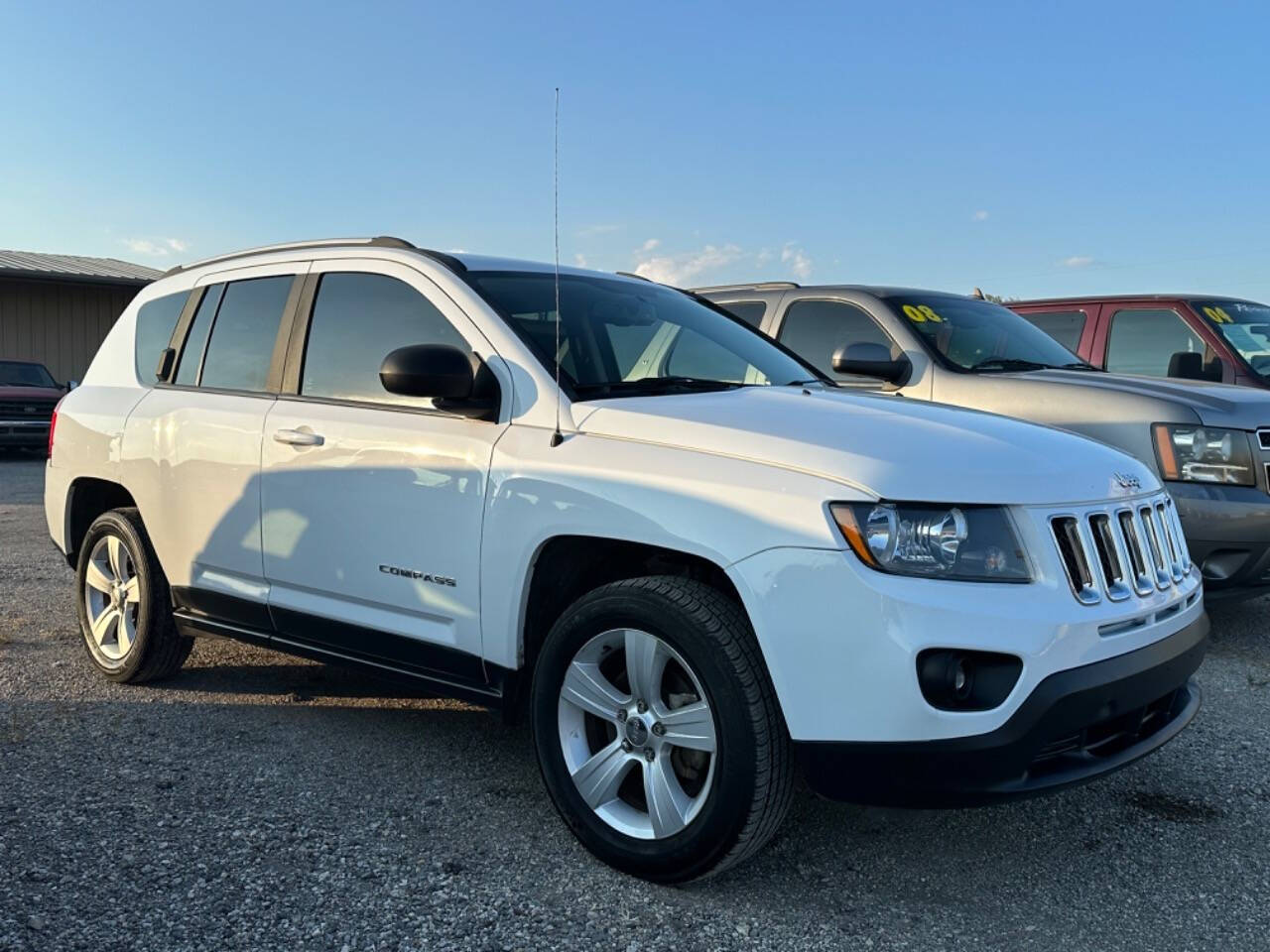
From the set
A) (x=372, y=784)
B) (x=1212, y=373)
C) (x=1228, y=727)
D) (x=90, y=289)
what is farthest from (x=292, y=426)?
(x=90, y=289)

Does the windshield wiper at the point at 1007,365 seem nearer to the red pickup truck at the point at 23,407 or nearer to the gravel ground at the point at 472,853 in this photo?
the gravel ground at the point at 472,853

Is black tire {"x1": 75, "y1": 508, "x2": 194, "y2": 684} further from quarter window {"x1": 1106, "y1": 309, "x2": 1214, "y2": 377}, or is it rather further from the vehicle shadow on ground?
quarter window {"x1": 1106, "y1": 309, "x2": 1214, "y2": 377}

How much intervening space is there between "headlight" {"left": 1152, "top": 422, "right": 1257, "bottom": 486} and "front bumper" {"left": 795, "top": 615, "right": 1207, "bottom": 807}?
267 centimetres

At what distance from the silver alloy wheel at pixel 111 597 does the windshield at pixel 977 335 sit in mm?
4266

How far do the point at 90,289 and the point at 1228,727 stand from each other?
25.8 meters

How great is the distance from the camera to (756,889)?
2.82 m

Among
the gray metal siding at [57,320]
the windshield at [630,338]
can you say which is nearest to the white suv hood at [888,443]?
the windshield at [630,338]

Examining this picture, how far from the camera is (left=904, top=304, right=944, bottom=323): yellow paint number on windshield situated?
6.27 metres

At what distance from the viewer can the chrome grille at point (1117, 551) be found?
2621 mm

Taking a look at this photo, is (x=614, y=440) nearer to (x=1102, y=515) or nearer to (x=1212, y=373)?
(x=1102, y=515)

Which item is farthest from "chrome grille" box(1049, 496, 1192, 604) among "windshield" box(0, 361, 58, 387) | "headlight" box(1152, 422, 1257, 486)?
"windshield" box(0, 361, 58, 387)

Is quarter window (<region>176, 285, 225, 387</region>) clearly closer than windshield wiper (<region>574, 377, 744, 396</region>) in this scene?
No

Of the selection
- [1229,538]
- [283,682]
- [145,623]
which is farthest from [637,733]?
[1229,538]

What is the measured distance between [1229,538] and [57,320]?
25.0m
